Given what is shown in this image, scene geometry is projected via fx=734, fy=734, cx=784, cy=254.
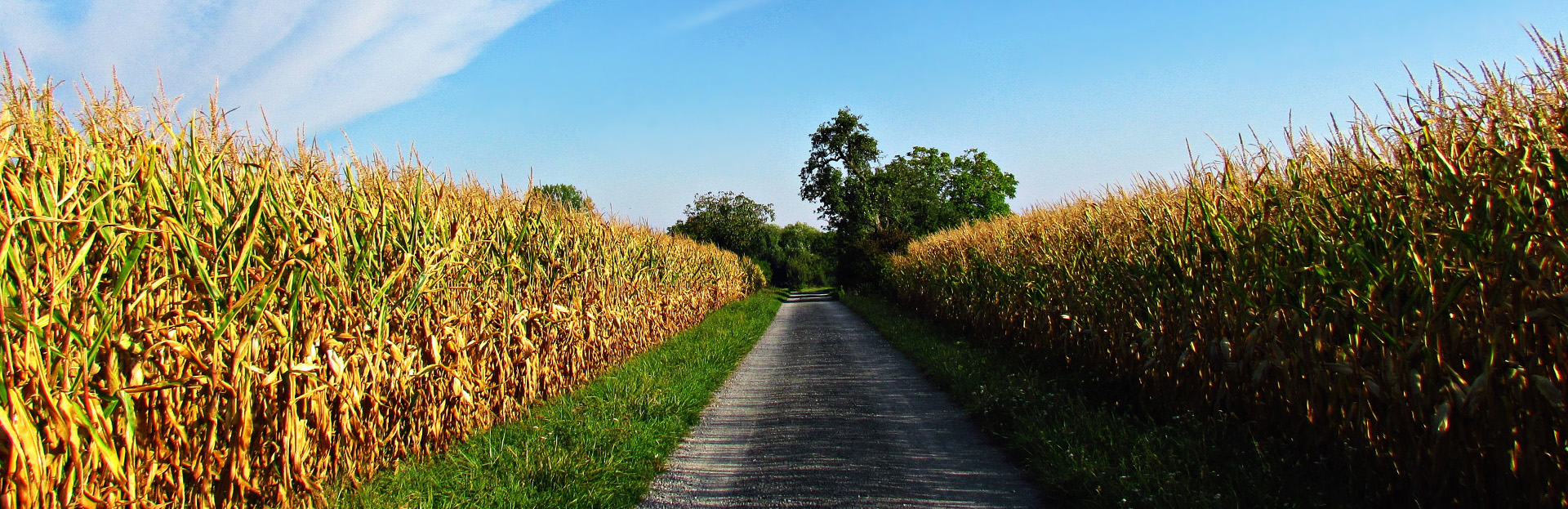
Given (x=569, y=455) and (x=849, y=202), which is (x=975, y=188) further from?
(x=569, y=455)

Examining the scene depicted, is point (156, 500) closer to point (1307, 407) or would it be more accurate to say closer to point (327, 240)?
point (327, 240)

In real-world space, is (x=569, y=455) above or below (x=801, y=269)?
below

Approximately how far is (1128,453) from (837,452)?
1.88 m

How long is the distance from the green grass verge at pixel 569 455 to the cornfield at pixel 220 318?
0.90ft

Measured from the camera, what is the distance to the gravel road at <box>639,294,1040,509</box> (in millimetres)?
4250

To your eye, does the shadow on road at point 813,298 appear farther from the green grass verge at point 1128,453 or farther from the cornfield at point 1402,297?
the cornfield at point 1402,297

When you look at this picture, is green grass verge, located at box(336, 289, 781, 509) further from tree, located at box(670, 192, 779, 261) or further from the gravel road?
tree, located at box(670, 192, 779, 261)

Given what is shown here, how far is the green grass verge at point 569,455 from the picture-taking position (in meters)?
4.12

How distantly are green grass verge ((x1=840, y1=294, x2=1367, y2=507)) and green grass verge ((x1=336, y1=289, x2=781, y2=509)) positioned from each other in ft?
8.25

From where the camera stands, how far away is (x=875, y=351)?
1114 centimetres

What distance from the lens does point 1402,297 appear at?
3.27 metres

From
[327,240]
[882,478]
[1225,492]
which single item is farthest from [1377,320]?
[327,240]

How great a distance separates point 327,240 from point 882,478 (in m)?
3.41

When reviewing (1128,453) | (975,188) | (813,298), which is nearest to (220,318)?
(1128,453)
